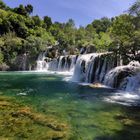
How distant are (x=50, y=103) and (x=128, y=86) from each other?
958cm

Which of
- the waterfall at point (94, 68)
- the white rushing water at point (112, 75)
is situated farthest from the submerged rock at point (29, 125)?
the waterfall at point (94, 68)

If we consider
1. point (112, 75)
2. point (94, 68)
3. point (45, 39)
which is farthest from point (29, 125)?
point (45, 39)

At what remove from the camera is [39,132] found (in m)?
11.4

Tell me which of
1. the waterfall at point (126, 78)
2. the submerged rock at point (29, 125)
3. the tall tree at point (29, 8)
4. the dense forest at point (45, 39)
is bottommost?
the submerged rock at point (29, 125)

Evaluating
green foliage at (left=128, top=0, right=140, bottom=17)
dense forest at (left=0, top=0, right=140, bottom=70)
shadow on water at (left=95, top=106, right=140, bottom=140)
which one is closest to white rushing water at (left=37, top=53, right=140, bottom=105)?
dense forest at (left=0, top=0, right=140, bottom=70)

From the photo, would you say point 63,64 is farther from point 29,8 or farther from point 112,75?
point 29,8

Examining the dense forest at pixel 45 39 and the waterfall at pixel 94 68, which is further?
the waterfall at pixel 94 68

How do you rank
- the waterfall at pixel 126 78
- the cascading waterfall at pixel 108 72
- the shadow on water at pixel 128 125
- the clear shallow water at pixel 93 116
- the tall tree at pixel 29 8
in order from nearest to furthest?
the shadow on water at pixel 128 125, the clear shallow water at pixel 93 116, the waterfall at pixel 126 78, the cascading waterfall at pixel 108 72, the tall tree at pixel 29 8

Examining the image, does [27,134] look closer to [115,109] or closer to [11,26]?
[115,109]

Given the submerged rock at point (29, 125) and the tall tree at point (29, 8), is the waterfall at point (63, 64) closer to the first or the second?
the submerged rock at point (29, 125)

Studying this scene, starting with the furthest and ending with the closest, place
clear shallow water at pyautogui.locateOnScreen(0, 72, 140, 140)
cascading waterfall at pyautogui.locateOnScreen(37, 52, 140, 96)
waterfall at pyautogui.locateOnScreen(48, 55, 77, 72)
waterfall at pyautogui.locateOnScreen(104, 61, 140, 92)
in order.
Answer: waterfall at pyautogui.locateOnScreen(48, 55, 77, 72) → cascading waterfall at pyautogui.locateOnScreen(37, 52, 140, 96) → waterfall at pyautogui.locateOnScreen(104, 61, 140, 92) → clear shallow water at pyautogui.locateOnScreen(0, 72, 140, 140)

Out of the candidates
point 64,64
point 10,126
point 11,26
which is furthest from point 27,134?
point 11,26

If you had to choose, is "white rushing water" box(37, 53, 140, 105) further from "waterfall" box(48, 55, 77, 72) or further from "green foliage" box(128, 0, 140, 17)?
"waterfall" box(48, 55, 77, 72)

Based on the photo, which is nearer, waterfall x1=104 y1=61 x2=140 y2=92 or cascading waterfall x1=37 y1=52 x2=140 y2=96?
waterfall x1=104 y1=61 x2=140 y2=92
